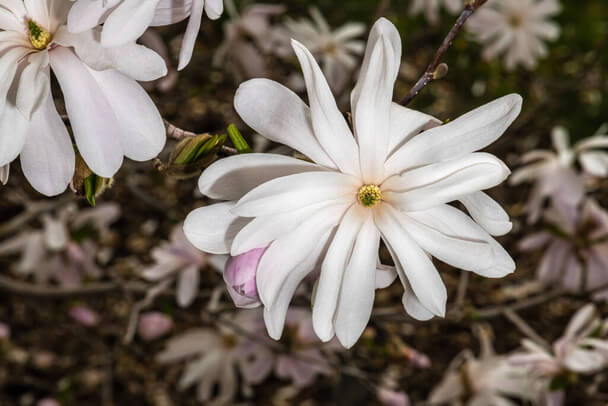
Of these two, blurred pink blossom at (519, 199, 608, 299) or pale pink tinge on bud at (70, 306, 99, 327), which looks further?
pale pink tinge on bud at (70, 306, 99, 327)

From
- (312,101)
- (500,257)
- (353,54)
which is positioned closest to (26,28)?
(312,101)

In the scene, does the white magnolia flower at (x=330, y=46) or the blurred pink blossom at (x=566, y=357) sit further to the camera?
the white magnolia flower at (x=330, y=46)

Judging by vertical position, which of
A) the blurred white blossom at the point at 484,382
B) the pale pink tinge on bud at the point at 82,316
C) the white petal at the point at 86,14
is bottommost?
the pale pink tinge on bud at the point at 82,316

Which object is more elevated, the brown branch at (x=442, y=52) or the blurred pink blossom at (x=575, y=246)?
the brown branch at (x=442, y=52)

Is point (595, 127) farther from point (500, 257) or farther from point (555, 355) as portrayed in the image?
point (500, 257)

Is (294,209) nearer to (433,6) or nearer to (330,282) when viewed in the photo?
(330,282)

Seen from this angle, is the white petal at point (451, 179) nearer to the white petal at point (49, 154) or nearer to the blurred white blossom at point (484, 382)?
the white petal at point (49, 154)

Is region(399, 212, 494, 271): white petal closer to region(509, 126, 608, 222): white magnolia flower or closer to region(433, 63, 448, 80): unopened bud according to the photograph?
region(433, 63, 448, 80): unopened bud

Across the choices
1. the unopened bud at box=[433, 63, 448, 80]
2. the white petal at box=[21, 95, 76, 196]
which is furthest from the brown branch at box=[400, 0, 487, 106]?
the white petal at box=[21, 95, 76, 196]

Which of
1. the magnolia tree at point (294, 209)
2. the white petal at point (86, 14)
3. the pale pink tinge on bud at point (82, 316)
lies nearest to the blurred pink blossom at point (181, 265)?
the magnolia tree at point (294, 209)
